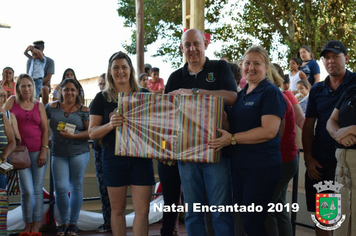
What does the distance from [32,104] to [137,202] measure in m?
2.03

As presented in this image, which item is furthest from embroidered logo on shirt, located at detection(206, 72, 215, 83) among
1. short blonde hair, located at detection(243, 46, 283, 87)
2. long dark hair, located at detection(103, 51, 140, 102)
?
long dark hair, located at detection(103, 51, 140, 102)

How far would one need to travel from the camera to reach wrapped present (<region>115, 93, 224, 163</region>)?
2.67 m

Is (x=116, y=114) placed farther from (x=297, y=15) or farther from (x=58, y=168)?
(x=297, y=15)

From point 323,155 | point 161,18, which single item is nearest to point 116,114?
point 323,155

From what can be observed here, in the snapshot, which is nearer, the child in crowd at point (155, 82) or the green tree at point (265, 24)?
the child in crowd at point (155, 82)

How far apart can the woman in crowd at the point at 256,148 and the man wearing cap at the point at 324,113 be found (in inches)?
24.0

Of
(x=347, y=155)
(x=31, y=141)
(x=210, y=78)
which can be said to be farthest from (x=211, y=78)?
(x=31, y=141)

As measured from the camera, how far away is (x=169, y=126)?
2764 mm

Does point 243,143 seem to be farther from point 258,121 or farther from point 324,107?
point 324,107

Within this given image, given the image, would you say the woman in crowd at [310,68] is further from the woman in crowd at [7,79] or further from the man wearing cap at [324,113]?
the woman in crowd at [7,79]

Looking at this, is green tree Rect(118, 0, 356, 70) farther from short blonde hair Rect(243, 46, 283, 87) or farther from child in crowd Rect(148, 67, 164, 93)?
short blonde hair Rect(243, 46, 283, 87)

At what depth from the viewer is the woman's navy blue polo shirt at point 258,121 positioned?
265cm

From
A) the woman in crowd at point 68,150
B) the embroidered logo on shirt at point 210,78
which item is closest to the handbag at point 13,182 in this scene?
the woman in crowd at point 68,150

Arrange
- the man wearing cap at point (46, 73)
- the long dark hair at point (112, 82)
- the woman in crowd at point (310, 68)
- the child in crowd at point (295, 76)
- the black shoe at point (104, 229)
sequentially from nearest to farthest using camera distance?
1. the long dark hair at point (112, 82)
2. the black shoe at point (104, 229)
3. the child in crowd at point (295, 76)
4. the woman in crowd at point (310, 68)
5. the man wearing cap at point (46, 73)
